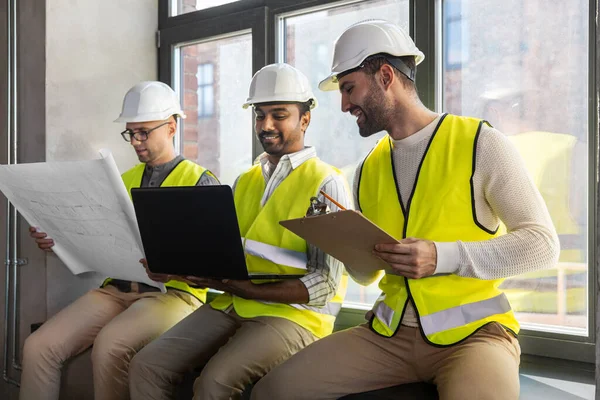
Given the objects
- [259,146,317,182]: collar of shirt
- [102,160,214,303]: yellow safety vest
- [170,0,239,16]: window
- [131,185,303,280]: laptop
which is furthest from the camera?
[170,0,239,16]: window

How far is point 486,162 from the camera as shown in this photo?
5.80 ft

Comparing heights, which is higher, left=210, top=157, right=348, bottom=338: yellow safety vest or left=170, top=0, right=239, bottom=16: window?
left=170, top=0, right=239, bottom=16: window

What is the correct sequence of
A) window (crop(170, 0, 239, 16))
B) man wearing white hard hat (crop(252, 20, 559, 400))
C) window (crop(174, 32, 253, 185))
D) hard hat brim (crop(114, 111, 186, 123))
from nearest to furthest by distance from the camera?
man wearing white hard hat (crop(252, 20, 559, 400))
hard hat brim (crop(114, 111, 186, 123))
window (crop(174, 32, 253, 185))
window (crop(170, 0, 239, 16))

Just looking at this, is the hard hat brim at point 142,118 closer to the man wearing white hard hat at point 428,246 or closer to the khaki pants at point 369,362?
the man wearing white hard hat at point 428,246

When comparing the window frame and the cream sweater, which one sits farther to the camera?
the window frame

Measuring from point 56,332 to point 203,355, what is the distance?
2.49 feet

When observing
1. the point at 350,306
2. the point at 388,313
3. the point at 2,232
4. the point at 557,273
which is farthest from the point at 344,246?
the point at 2,232

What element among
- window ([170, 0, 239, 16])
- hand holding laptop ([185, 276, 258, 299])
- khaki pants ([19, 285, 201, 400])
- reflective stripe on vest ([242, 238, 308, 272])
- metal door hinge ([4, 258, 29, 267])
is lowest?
khaki pants ([19, 285, 201, 400])

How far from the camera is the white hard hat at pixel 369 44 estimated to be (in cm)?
192

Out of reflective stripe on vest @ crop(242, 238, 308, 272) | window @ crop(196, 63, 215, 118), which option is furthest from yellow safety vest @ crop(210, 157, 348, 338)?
window @ crop(196, 63, 215, 118)

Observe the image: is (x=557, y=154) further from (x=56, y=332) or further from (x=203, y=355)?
(x=56, y=332)

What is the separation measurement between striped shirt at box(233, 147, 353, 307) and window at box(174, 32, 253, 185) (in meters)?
0.88

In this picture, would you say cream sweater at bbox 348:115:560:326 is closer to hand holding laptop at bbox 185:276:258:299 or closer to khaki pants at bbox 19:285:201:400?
hand holding laptop at bbox 185:276:258:299

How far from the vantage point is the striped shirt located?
2.11m
